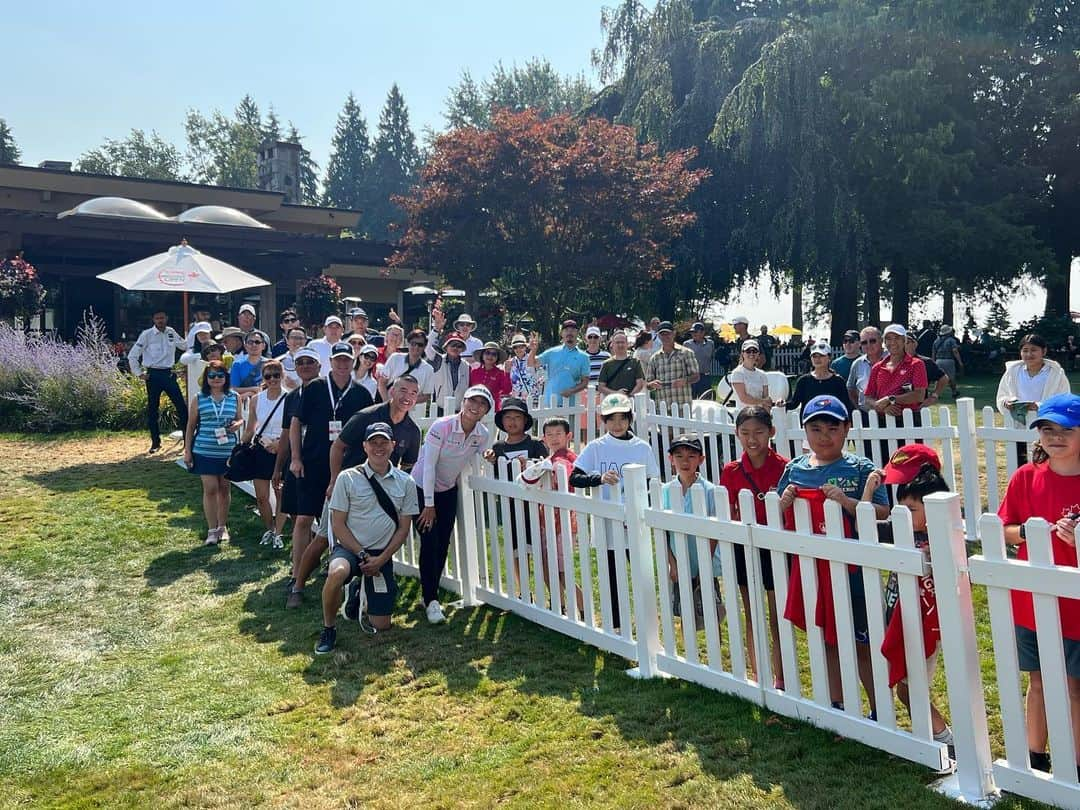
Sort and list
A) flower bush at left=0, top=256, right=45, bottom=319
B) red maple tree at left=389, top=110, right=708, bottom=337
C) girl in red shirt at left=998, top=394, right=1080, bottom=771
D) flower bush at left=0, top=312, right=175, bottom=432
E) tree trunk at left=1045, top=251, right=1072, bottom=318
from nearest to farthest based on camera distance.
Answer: girl in red shirt at left=998, top=394, right=1080, bottom=771, flower bush at left=0, top=312, right=175, bottom=432, flower bush at left=0, top=256, right=45, bottom=319, red maple tree at left=389, top=110, right=708, bottom=337, tree trunk at left=1045, top=251, right=1072, bottom=318

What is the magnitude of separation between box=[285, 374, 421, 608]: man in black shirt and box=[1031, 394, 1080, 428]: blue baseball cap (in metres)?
3.99

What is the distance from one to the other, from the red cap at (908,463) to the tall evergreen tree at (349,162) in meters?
82.1

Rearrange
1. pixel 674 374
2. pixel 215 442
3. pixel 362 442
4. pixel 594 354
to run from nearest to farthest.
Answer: pixel 362 442
pixel 215 442
pixel 674 374
pixel 594 354

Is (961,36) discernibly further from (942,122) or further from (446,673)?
(446,673)

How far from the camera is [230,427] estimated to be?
835 centimetres

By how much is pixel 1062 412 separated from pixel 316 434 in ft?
16.6

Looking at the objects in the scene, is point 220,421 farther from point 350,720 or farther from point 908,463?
point 908,463

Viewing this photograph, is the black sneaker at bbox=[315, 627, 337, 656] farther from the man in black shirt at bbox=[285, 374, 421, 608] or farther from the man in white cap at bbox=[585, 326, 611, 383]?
the man in white cap at bbox=[585, 326, 611, 383]

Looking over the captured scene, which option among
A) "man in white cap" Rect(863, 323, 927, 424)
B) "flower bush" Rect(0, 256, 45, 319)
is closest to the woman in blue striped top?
"man in white cap" Rect(863, 323, 927, 424)

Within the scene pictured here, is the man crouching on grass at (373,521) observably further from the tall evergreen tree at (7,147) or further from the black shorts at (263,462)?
the tall evergreen tree at (7,147)

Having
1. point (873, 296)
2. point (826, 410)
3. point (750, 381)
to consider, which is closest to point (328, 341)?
point (750, 381)

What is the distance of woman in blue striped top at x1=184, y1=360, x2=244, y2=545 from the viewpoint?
827 centimetres

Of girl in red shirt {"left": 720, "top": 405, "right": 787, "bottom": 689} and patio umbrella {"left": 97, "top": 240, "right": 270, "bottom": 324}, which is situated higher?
patio umbrella {"left": 97, "top": 240, "right": 270, "bottom": 324}

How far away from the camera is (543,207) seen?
21219 mm
